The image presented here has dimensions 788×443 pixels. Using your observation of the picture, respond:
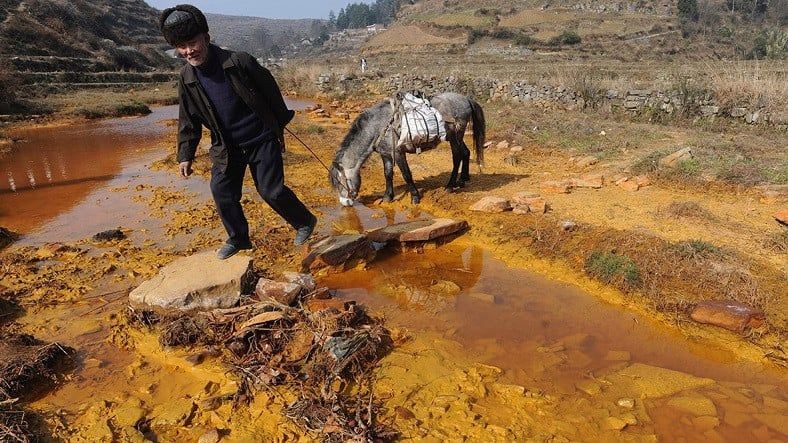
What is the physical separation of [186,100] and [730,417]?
4211 mm

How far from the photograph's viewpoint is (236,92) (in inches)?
129

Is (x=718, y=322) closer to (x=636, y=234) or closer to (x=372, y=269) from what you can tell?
(x=636, y=234)

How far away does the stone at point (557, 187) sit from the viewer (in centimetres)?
655

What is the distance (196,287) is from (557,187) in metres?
5.14

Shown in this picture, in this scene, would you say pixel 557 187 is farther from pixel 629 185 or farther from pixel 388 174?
pixel 388 174

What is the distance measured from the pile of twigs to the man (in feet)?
2.43

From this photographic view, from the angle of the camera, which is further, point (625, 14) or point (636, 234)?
point (625, 14)

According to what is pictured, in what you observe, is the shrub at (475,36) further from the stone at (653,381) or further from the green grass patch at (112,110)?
the stone at (653,381)

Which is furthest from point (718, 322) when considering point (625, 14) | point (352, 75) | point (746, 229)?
point (625, 14)

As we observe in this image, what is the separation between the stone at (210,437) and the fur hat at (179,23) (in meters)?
2.48

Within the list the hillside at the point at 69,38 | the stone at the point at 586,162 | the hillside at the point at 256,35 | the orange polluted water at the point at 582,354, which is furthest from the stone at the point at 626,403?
the hillside at the point at 256,35

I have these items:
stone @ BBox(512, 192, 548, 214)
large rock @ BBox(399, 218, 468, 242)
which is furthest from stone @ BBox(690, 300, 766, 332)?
large rock @ BBox(399, 218, 468, 242)

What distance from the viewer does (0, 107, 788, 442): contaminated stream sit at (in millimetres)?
2576

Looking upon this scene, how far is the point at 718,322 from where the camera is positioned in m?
3.47
